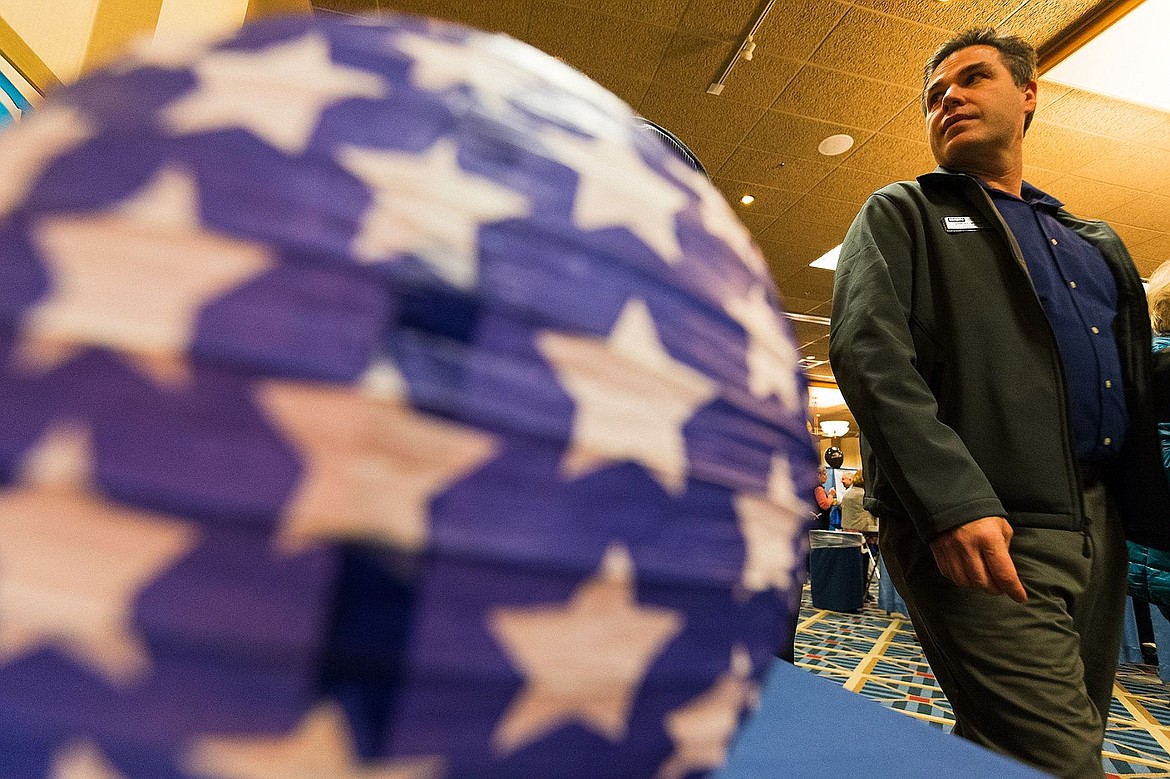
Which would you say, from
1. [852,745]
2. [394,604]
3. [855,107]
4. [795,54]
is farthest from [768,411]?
[855,107]

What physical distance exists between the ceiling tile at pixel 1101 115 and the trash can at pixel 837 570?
2867mm

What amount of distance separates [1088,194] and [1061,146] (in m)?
0.78

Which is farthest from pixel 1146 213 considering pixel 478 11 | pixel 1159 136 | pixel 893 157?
pixel 478 11

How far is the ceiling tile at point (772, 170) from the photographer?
409 centimetres

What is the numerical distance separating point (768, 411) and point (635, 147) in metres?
0.12

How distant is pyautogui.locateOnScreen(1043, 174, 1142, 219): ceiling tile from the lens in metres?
4.11

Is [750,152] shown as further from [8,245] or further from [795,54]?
[8,245]

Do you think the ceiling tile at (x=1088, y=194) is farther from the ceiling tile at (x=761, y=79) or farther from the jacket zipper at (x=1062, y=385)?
the jacket zipper at (x=1062, y=385)

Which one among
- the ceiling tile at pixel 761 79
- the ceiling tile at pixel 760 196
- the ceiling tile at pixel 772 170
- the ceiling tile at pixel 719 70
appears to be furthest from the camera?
the ceiling tile at pixel 760 196

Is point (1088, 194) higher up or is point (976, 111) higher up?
point (1088, 194)

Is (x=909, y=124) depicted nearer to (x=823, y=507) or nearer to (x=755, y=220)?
(x=755, y=220)

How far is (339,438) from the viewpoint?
17 centimetres

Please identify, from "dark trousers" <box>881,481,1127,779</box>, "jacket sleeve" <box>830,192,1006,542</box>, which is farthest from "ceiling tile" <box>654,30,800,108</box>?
"dark trousers" <box>881,481,1127,779</box>

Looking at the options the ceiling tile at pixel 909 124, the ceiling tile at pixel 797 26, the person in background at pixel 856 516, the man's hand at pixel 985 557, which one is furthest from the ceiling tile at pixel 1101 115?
the man's hand at pixel 985 557
